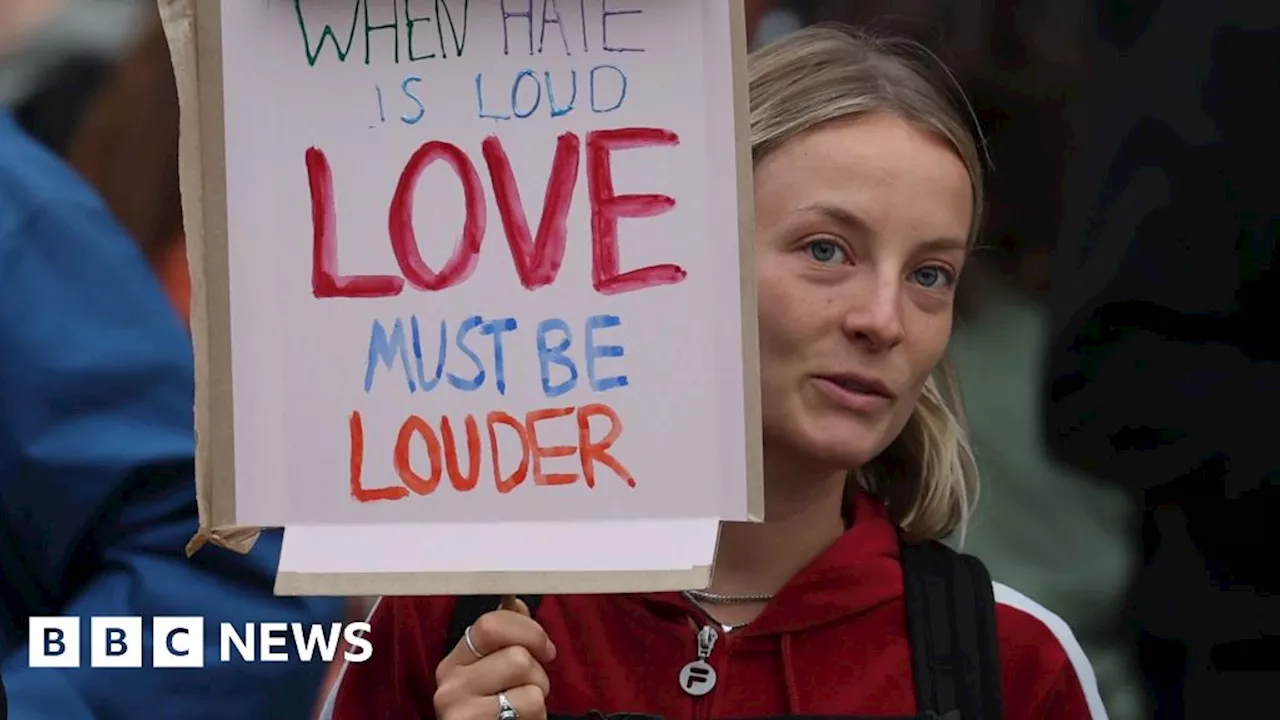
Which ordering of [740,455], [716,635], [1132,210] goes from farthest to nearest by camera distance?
[1132,210]
[716,635]
[740,455]

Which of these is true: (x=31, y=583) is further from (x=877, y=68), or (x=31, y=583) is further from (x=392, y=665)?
(x=877, y=68)

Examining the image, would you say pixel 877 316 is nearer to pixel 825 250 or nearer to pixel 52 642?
pixel 825 250

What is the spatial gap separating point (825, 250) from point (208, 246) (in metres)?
0.49

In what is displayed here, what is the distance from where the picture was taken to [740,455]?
47.1 inches

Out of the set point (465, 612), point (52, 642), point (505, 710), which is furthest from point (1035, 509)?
point (52, 642)

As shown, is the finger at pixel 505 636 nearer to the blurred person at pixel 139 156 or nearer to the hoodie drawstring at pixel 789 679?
the hoodie drawstring at pixel 789 679

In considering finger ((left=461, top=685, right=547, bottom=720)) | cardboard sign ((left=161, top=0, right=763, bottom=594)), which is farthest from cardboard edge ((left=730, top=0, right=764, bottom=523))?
finger ((left=461, top=685, right=547, bottom=720))

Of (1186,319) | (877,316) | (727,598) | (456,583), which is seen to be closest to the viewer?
(456,583)

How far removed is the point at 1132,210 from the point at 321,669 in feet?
3.01

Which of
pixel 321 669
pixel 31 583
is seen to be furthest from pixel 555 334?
pixel 31 583

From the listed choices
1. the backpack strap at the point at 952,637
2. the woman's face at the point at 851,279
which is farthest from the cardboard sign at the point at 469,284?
the backpack strap at the point at 952,637

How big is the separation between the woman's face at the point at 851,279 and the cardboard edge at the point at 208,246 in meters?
0.43

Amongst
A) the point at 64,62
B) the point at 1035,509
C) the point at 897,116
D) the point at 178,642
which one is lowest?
the point at 178,642

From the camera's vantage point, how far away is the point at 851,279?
1.41 metres
